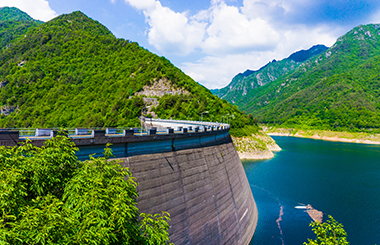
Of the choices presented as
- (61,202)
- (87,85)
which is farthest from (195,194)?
(87,85)

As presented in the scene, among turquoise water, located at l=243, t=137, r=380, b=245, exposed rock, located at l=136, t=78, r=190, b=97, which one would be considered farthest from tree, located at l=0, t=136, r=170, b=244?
exposed rock, located at l=136, t=78, r=190, b=97

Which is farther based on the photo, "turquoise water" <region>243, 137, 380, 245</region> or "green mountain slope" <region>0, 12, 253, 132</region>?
"green mountain slope" <region>0, 12, 253, 132</region>

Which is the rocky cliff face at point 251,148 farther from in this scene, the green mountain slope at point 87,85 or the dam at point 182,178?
the dam at point 182,178

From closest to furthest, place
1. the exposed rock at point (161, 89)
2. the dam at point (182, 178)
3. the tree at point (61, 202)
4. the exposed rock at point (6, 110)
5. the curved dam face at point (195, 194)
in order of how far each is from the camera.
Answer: the tree at point (61, 202) < the dam at point (182, 178) < the curved dam face at point (195, 194) < the exposed rock at point (6, 110) < the exposed rock at point (161, 89)

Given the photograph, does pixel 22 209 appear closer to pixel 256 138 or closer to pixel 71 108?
pixel 256 138

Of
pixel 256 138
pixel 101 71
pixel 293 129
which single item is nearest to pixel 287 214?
pixel 256 138

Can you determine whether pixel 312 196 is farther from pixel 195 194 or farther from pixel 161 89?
pixel 161 89

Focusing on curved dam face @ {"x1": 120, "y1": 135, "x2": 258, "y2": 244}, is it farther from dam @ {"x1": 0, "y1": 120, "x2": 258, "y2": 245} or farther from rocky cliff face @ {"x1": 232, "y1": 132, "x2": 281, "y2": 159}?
rocky cliff face @ {"x1": 232, "y1": 132, "x2": 281, "y2": 159}

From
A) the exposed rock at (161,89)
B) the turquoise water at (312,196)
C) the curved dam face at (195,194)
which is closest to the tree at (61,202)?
the curved dam face at (195,194)
